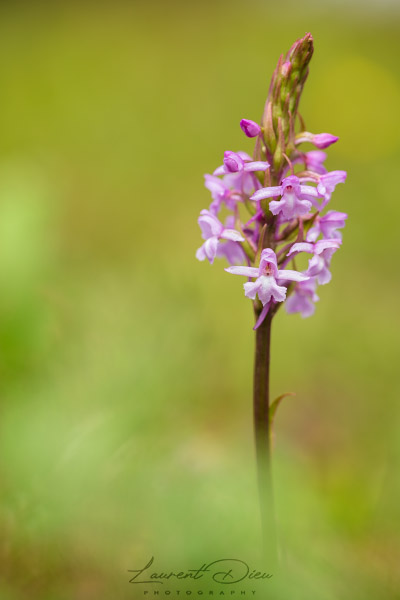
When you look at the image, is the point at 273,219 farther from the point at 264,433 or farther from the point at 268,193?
the point at 264,433

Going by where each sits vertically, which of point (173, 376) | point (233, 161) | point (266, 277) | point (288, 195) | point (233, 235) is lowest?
point (173, 376)

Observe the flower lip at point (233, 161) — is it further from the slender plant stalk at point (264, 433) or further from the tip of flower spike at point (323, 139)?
the slender plant stalk at point (264, 433)

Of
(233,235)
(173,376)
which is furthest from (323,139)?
(173,376)

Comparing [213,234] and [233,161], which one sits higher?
[233,161]

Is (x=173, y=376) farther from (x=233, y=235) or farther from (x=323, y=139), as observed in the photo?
(x=323, y=139)

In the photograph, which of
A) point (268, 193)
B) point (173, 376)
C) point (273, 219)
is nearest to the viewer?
point (268, 193)

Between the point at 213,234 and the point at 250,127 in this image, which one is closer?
the point at 250,127

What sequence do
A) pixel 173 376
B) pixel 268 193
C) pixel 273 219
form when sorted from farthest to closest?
pixel 173 376 < pixel 273 219 < pixel 268 193
